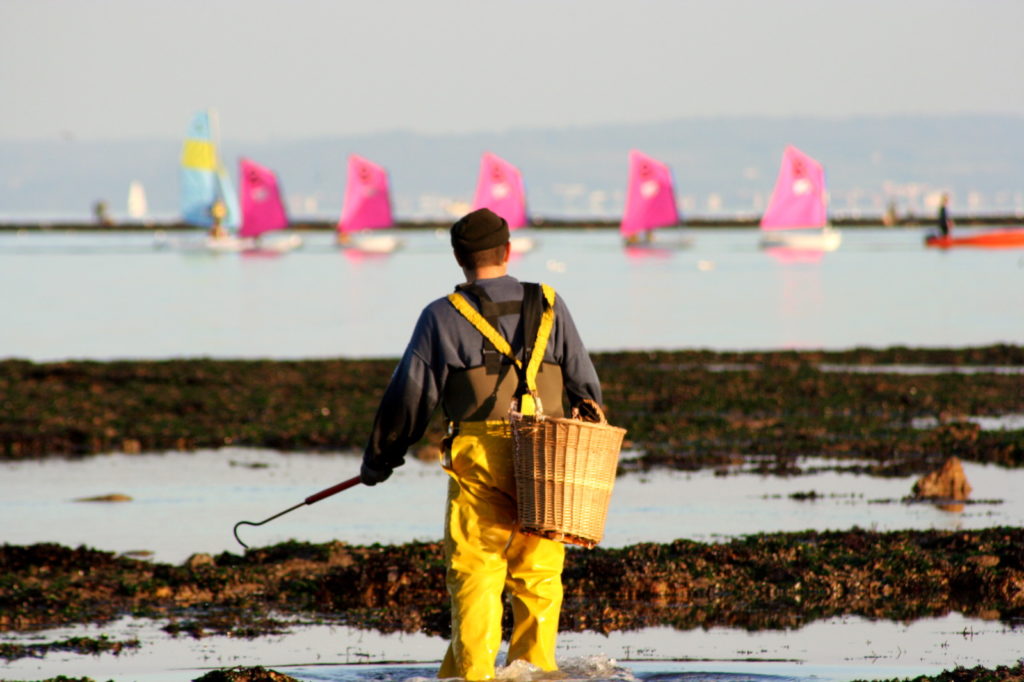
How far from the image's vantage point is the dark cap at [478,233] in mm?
8148

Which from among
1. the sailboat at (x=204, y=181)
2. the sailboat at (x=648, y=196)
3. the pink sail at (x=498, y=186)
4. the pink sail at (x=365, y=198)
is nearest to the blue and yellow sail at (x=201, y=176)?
→ the sailboat at (x=204, y=181)

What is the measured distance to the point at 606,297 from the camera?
210 feet

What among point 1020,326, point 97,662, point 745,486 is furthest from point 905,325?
point 97,662

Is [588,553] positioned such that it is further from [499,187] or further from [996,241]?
[996,241]

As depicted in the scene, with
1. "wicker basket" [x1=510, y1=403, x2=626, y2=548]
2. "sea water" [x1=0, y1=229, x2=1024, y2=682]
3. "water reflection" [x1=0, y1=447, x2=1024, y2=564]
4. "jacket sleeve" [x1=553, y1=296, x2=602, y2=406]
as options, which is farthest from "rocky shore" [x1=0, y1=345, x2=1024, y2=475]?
"wicker basket" [x1=510, y1=403, x2=626, y2=548]

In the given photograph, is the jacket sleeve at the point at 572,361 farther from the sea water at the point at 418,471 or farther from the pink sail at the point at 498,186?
the pink sail at the point at 498,186

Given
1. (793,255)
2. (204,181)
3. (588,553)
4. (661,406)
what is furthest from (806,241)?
(588,553)

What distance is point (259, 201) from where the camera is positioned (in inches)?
4294

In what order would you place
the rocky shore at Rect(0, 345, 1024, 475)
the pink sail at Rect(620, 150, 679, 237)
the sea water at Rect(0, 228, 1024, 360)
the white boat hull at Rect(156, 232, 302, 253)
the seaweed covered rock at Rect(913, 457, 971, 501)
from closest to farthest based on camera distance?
the seaweed covered rock at Rect(913, 457, 971, 501) < the rocky shore at Rect(0, 345, 1024, 475) < the sea water at Rect(0, 228, 1024, 360) < the pink sail at Rect(620, 150, 679, 237) < the white boat hull at Rect(156, 232, 302, 253)

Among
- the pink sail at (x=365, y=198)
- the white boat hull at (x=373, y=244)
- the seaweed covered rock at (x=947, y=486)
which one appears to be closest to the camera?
the seaweed covered rock at (x=947, y=486)

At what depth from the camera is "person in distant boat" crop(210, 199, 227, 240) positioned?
106m

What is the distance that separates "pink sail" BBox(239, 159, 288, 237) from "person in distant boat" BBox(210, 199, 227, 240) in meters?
1.31

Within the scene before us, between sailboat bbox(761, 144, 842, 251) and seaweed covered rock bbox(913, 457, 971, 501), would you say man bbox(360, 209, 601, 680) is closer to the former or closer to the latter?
seaweed covered rock bbox(913, 457, 971, 501)

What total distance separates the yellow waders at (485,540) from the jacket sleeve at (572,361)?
78mm
